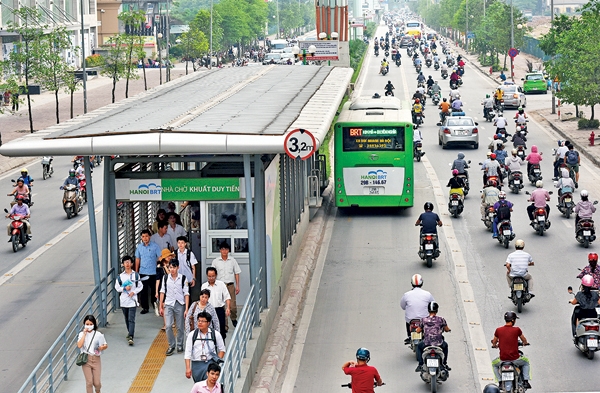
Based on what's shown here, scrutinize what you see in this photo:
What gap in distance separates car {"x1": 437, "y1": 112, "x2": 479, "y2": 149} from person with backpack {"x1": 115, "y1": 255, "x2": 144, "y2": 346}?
27.1 metres

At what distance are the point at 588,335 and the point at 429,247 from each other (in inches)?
274

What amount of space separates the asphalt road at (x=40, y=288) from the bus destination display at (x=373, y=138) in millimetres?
6644

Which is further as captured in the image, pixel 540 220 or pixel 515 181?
pixel 515 181

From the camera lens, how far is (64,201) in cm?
3100

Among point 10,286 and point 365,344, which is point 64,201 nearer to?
point 10,286

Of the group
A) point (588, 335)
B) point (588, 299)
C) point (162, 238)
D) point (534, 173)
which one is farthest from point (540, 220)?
point (162, 238)

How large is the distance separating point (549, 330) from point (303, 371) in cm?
427

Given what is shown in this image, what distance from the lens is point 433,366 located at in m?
15.2

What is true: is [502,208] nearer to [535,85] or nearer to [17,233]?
[17,233]

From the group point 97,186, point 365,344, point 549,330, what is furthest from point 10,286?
point 97,186

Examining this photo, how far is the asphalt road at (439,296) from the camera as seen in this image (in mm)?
16234

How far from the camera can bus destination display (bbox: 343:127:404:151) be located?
2814 cm

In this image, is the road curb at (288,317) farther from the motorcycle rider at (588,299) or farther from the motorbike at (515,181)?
the motorbike at (515,181)

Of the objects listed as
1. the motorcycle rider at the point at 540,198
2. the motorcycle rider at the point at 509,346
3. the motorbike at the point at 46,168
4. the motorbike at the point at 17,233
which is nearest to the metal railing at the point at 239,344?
the motorcycle rider at the point at 509,346
